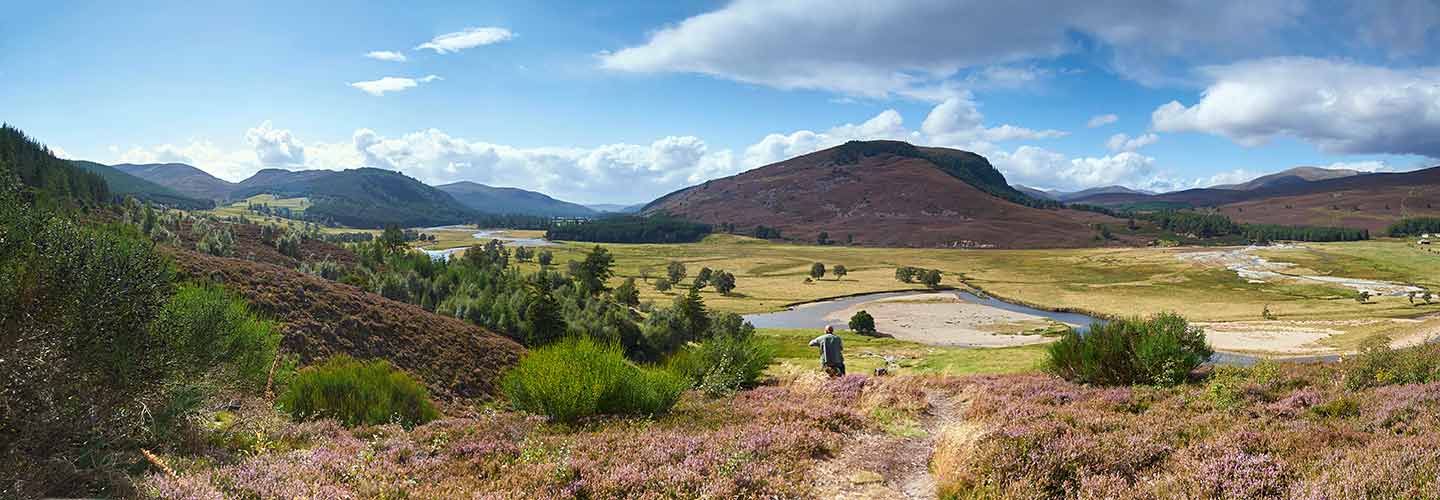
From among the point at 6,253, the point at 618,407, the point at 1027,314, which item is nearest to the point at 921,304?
the point at 1027,314

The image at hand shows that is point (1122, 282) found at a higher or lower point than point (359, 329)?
lower

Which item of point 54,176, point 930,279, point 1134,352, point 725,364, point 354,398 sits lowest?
point 930,279

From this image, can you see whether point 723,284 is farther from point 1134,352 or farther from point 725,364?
point 1134,352

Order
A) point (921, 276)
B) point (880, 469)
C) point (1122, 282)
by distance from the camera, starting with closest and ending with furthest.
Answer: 1. point (880, 469)
2. point (1122, 282)
3. point (921, 276)

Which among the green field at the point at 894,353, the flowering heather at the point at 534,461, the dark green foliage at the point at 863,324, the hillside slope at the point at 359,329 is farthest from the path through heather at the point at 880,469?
the dark green foliage at the point at 863,324

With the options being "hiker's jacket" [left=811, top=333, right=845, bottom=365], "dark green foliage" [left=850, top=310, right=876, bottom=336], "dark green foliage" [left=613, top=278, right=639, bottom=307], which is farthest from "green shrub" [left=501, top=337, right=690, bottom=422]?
"dark green foliage" [left=613, top=278, right=639, bottom=307]

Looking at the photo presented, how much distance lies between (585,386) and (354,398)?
5.15m

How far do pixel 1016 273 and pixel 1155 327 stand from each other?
15914 cm

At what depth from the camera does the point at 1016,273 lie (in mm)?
161000

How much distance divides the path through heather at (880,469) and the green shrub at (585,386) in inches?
160

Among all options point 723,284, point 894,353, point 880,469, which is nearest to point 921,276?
point 723,284

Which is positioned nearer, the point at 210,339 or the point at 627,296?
the point at 210,339

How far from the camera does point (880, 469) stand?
9.22 meters

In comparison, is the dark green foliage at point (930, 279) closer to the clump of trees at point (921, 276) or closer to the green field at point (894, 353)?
the clump of trees at point (921, 276)
